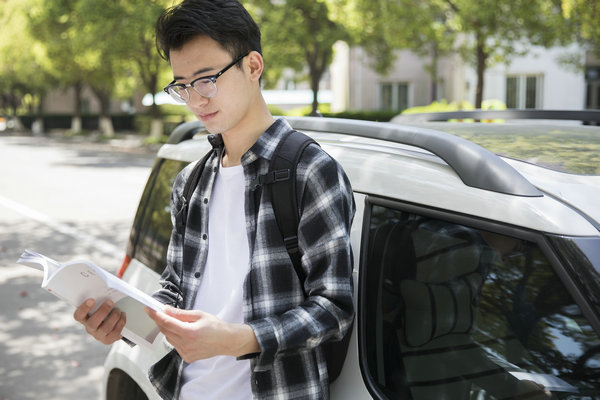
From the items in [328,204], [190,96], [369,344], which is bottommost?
[369,344]

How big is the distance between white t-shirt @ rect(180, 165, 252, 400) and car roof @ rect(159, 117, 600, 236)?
1.10ft

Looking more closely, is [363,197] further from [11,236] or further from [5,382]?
[11,236]

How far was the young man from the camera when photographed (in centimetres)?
144

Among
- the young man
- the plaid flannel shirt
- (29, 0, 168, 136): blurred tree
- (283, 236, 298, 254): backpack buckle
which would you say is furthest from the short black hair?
(29, 0, 168, 136): blurred tree

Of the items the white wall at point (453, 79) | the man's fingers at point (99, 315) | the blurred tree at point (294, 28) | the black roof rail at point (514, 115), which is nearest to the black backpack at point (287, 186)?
the man's fingers at point (99, 315)

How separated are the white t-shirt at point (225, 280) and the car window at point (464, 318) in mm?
317

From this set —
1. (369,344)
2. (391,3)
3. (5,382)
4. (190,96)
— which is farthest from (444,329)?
(391,3)

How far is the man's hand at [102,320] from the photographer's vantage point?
164 cm

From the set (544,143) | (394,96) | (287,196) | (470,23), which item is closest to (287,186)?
(287,196)

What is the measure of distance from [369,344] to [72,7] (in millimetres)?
31853

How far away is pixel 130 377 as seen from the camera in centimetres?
246

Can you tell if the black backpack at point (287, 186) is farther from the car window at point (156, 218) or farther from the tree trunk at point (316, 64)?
the tree trunk at point (316, 64)

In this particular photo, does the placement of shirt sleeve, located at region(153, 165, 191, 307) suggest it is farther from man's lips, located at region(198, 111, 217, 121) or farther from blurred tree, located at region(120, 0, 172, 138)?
blurred tree, located at region(120, 0, 172, 138)

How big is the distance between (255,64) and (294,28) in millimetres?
22243
